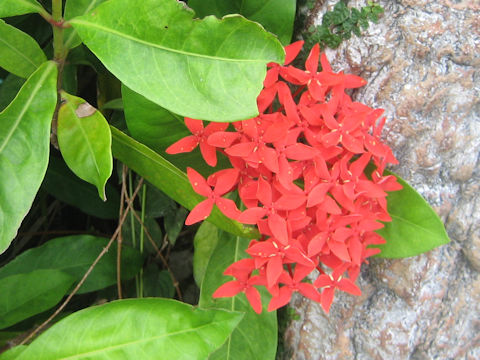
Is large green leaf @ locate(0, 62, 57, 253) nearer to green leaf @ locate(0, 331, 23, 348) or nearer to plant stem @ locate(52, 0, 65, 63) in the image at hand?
plant stem @ locate(52, 0, 65, 63)

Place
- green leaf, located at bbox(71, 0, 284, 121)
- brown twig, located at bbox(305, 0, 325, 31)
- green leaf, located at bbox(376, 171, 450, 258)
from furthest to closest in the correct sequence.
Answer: brown twig, located at bbox(305, 0, 325, 31) → green leaf, located at bbox(376, 171, 450, 258) → green leaf, located at bbox(71, 0, 284, 121)

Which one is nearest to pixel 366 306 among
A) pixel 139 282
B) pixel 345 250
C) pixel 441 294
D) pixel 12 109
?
pixel 441 294

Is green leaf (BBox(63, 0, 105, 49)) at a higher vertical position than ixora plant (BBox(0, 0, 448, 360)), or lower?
higher

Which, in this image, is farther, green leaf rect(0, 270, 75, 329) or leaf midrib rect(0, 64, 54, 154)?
green leaf rect(0, 270, 75, 329)

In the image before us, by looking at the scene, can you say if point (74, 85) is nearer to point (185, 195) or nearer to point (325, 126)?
point (185, 195)

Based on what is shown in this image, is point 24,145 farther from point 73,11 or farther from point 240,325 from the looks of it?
point 240,325

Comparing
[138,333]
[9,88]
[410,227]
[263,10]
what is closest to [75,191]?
[9,88]

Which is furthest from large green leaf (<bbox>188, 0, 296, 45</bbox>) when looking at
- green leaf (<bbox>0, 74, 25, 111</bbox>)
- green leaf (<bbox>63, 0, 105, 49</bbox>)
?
green leaf (<bbox>0, 74, 25, 111</bbox>)
